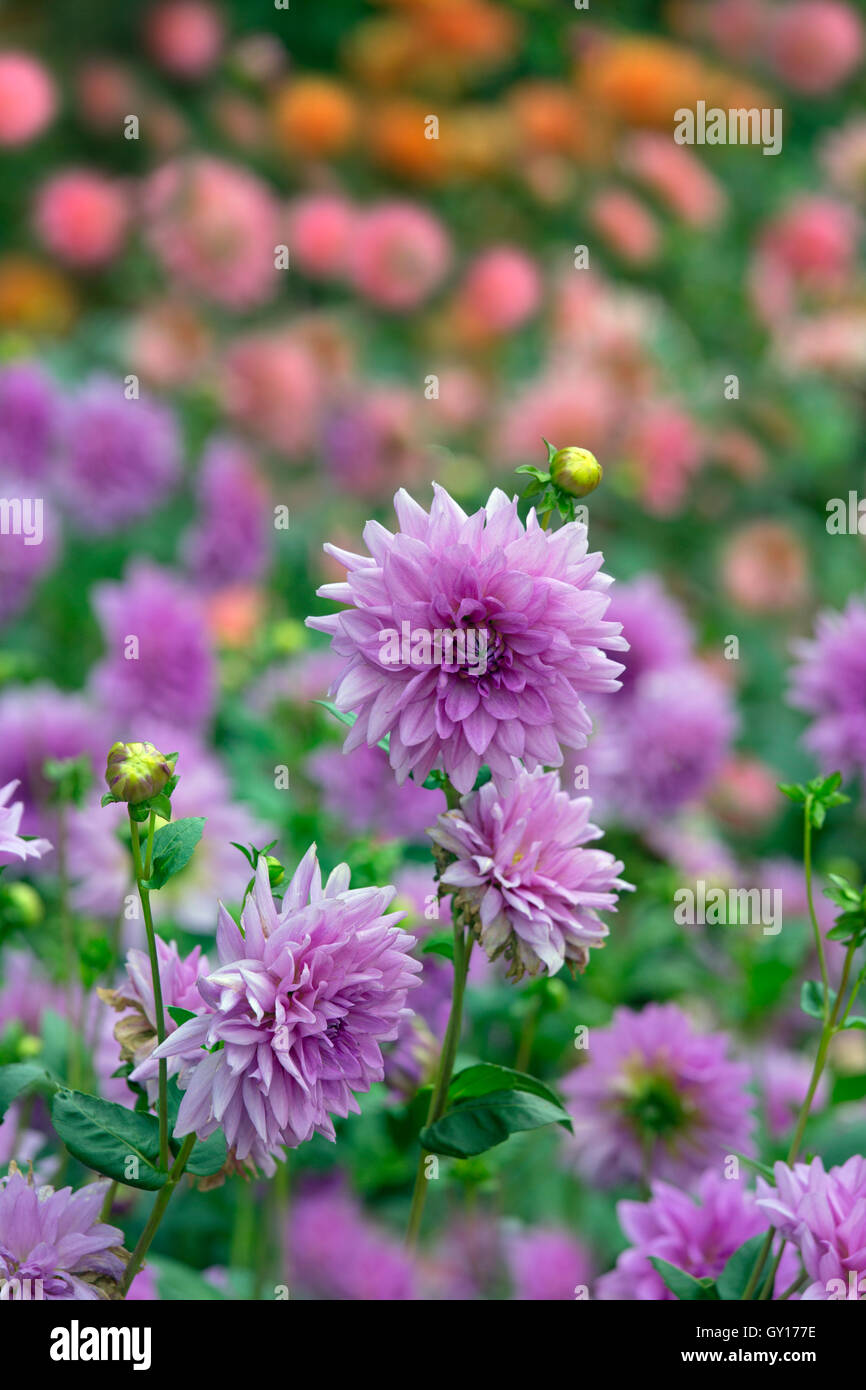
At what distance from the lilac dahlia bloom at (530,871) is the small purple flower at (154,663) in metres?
0.66

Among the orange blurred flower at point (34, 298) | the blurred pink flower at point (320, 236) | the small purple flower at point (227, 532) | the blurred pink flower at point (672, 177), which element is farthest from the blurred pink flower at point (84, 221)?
the blurred pink flower at point (672, 177)

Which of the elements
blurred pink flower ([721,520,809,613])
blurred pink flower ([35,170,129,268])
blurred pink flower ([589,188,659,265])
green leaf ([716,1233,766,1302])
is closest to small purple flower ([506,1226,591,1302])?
green leaf ([716,1233,766,1302])

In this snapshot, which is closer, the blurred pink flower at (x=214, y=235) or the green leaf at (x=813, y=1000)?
the green leaf at (x=813, y=1000)

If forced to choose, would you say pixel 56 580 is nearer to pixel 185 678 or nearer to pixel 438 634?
pixel 185 678

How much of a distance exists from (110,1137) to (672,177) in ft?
5.76

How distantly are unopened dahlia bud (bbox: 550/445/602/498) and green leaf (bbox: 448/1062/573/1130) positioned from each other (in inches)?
9.3

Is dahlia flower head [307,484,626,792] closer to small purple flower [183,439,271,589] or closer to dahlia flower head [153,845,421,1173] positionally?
dahlia flower head [153,845,421,1173]

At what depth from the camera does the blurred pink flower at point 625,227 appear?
6.43 feet

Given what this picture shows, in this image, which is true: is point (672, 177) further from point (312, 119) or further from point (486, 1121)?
point (486, 1121)

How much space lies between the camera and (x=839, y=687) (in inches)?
38.9

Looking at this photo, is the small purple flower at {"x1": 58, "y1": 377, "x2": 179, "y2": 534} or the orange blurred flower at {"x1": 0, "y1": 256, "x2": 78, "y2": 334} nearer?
the small purple flower at {"x1": 58, "y1": 377, "x2": 179, "y2": 534}

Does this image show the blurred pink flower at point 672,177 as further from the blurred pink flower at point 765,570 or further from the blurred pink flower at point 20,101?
the blurred pink flower at point 20,101

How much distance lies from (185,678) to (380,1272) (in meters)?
0.56

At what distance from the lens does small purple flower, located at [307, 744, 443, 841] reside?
1.11 m
